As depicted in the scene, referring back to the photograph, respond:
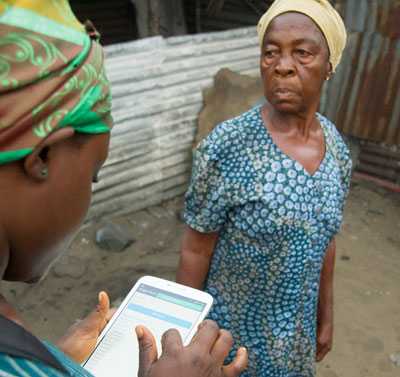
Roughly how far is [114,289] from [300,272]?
2.42m

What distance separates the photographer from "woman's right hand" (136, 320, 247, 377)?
107 cm

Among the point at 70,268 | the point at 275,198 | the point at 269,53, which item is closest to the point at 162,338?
the point at 275,198

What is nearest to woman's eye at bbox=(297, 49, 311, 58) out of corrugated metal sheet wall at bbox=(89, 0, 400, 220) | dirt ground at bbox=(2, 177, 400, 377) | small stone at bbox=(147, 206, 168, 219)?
dirt ground at bbox=(2, 177, 400, 377)

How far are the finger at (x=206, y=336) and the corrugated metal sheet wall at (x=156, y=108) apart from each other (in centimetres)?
345

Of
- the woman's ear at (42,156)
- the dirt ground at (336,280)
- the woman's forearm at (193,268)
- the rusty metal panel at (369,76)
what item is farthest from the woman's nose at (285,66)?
the rusty metal panel at (369,76)

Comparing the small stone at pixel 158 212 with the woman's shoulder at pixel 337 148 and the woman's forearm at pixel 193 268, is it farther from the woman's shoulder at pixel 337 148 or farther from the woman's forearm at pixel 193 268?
the woman's shoulder at pixel 337 148

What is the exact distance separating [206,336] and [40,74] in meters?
0.72

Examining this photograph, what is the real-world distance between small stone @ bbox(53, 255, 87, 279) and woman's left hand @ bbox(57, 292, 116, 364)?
2579 mm

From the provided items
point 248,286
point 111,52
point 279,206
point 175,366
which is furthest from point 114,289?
point 175,366

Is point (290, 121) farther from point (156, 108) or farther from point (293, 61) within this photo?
point (156, 108)

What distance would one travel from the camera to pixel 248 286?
1.79m

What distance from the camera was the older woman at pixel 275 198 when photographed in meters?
1.66

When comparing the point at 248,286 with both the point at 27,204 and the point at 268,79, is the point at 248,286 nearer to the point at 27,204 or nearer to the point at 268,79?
the point at 268,79

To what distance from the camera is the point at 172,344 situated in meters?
1.11
